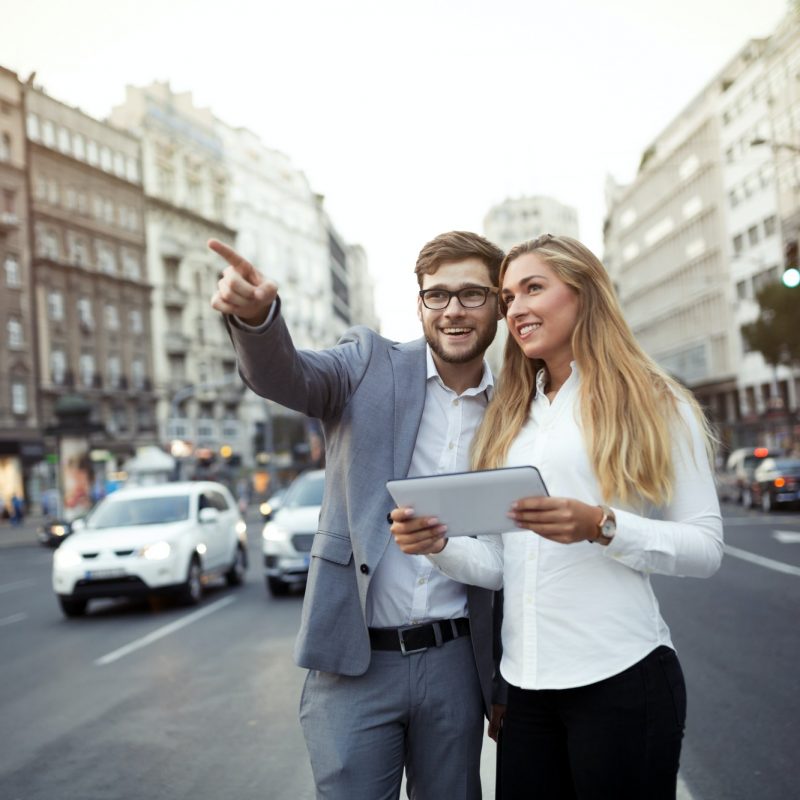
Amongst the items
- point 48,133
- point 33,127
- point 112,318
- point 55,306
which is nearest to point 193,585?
point 55,306

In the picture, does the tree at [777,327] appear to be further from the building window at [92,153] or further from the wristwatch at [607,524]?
the wristwatch at [607,524]

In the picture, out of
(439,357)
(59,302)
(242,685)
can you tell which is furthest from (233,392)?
(439,357)

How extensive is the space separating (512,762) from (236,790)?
10.2 feet

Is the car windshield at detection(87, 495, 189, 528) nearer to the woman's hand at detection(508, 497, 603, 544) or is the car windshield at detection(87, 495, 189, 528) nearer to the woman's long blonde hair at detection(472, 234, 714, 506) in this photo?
the woman's long blonde hair at detection(472, 234, 714, 506)

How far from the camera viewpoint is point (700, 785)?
16.7 feet

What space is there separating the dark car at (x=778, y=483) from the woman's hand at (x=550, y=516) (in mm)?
27239

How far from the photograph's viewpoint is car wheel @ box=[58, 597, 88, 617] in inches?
538

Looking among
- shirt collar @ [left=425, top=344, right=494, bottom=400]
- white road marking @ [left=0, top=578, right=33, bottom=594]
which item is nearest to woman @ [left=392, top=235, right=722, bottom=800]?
Answer: shirt collar @ [left=425, top=344, right=494, bottom=400]

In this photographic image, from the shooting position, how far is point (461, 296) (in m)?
3.02

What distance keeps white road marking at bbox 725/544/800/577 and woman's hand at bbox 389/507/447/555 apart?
488 inches

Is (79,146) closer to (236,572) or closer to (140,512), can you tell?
(236,572)

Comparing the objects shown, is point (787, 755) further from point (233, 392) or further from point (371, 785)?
point (233, 392)

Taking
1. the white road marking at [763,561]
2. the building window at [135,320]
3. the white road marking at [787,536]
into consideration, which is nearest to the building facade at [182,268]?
the building window at [135,320]

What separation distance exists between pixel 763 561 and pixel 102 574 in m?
9.52
